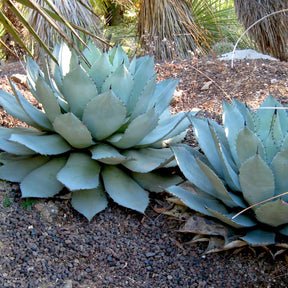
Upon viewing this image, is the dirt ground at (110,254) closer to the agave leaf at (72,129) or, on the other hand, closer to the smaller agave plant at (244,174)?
the smaller agave plant at (244,174)

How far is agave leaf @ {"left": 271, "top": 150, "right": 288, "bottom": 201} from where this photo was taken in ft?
4.80

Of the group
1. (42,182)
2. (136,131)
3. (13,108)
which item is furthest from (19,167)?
(136,131)

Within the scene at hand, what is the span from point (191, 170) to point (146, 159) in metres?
0.26

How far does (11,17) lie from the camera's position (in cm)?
602

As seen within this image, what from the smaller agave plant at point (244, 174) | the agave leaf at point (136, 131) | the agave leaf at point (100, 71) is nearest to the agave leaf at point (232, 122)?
the smaller agave plant at point (244, 174)

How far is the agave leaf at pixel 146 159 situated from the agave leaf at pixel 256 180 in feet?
1.34

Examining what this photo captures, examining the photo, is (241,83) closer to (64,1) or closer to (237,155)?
(237,155)

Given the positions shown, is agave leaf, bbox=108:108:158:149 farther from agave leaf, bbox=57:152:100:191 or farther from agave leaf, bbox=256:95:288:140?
agave leaf, bbox=256:95:288:140

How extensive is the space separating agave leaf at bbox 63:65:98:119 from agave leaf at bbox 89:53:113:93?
0.12 meters

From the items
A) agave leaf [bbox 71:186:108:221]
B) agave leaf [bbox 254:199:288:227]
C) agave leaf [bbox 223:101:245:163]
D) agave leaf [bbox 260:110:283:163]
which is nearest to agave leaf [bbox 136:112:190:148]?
agave leaf [bbox 223:101:245:163]

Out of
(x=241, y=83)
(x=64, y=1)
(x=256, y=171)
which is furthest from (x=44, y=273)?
(x=64, y=1)

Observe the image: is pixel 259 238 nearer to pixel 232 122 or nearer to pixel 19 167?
pixel 232 122

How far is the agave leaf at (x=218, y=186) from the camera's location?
154 cm

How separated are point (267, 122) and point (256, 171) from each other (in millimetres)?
431
